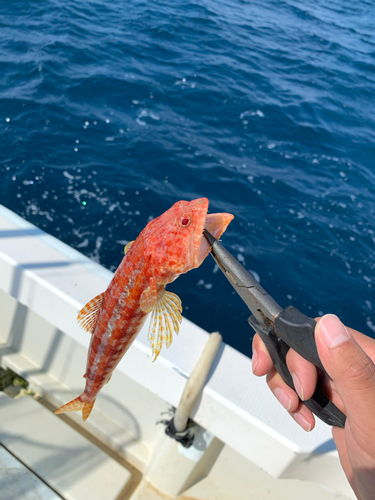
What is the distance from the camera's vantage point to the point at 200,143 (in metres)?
11.2

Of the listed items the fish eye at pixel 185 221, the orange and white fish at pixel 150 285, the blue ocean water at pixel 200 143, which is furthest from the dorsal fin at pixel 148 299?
the blue ocean water at pixel 200 143

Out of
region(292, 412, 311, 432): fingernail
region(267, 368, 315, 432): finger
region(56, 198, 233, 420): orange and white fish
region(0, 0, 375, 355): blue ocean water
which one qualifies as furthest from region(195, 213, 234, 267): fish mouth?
region(0, 0, 375, 355): blue ocean water

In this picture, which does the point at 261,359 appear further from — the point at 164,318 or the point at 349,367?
the point at 349,367

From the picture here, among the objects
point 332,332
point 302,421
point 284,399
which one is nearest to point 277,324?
point 332,332

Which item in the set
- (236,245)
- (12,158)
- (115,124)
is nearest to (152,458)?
(236,245)

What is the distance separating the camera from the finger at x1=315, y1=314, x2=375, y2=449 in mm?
1867

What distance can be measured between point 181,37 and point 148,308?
17777 mm

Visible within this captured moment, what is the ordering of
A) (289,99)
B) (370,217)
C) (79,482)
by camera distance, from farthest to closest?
(289,99) < (370,217) < (79,482)

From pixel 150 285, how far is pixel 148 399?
2.69m

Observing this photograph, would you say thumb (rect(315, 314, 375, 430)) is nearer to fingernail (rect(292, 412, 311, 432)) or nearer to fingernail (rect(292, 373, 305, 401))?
fingernail (rect(292, 373, 305, 401))

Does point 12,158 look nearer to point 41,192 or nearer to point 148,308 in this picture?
point 41,192

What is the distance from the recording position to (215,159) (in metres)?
10.6

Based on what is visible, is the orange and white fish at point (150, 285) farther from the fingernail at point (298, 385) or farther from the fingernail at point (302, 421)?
the fingernail at point (302, 421)

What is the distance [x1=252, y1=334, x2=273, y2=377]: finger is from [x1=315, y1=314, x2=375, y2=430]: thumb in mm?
897
